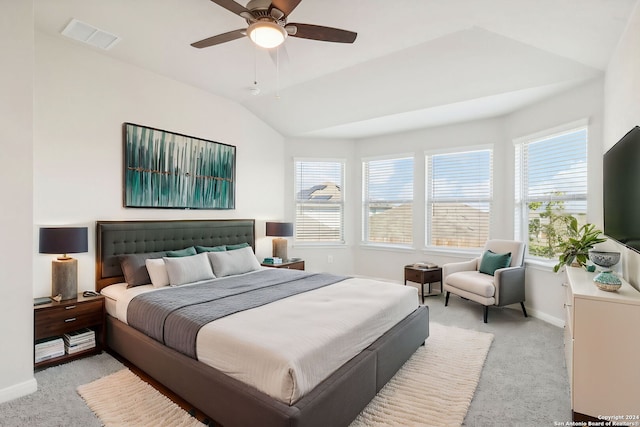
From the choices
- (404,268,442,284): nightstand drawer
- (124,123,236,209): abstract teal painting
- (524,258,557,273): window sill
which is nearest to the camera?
(124,123,236,209): abstract teal painting

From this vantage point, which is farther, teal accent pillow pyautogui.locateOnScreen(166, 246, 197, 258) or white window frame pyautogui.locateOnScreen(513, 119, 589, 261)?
white window frame pyautogui.locateOnScreen(513, 119, 589, 261)

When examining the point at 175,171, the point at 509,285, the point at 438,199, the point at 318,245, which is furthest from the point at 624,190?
the point at 318,245

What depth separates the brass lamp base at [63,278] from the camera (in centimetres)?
294

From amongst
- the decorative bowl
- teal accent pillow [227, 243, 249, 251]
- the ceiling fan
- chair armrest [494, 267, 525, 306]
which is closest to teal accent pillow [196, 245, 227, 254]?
teal accent pillow [227, 243, 249, 251]

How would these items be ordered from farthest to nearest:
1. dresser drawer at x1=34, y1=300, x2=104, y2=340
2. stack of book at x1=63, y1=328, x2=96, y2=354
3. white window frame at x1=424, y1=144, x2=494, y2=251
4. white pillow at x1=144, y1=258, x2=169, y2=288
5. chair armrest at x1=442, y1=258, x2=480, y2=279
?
white window frame at x1=424, y1=144, x2=494, y2=251 < chair armrest at x1=442, y1=258, x2=480, y2=279 < white pillow at x1=144, y1=258, x2=169, y2=288 < stack of book at x1=63, y1=328, x2=96, y2=354 < dresser drawer at x1=34, y1=300, x2=104, y2=340

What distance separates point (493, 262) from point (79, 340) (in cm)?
472

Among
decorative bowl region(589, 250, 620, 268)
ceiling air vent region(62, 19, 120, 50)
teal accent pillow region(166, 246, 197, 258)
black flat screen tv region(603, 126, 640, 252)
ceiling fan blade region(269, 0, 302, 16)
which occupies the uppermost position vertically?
ceiling air vent region(62, 19, 120, 50)

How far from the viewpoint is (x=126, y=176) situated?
3.65 m

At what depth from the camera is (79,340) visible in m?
2.95

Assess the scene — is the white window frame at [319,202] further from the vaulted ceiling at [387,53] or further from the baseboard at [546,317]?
the baseboard at [546,317]

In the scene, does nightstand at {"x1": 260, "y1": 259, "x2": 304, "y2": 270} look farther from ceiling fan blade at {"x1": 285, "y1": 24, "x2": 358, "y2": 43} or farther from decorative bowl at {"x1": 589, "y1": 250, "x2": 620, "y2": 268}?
decorative bowl at {"x1": 589, "y1": 250, "x2": 620, "y2": 268}

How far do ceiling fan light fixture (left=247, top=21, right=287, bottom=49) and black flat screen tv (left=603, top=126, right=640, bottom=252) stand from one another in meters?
2.31

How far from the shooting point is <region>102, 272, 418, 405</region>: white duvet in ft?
5.79

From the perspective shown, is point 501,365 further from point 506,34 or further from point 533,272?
point 506,34
